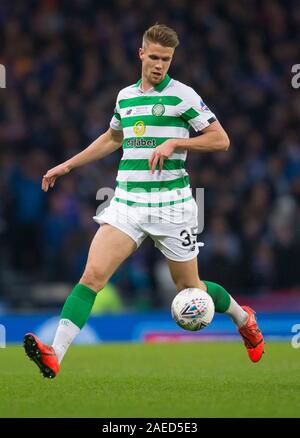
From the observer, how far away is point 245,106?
52.7ft

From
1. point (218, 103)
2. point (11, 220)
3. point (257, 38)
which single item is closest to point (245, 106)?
point (218, 103)

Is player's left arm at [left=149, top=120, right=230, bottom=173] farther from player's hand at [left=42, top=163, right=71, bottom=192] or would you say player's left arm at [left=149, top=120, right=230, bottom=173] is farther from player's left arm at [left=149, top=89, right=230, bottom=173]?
player's hand at [left=42, top=163, right=71, bottom=192]

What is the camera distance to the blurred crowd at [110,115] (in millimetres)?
13945

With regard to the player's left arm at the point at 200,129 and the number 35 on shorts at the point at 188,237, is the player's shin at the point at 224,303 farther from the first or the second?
the player's left arm at the point at 200,129

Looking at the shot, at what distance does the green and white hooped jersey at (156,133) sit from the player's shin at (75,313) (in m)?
0.69

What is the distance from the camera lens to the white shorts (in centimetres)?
698

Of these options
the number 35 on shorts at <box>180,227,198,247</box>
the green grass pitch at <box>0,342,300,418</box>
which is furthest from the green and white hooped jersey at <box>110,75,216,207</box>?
the green grass pitch at <box>0,342,300,418</box>

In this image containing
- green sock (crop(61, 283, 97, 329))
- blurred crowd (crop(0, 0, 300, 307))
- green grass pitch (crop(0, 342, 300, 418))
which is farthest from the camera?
blurred crowd (crop(0, 0, 300, 307))

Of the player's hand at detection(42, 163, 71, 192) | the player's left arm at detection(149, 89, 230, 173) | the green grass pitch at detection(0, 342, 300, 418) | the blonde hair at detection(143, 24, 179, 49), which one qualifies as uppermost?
the blonde hair at detection(143, 24, 179, 49)

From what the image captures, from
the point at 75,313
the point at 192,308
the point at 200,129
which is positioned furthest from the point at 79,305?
the point at 200,129

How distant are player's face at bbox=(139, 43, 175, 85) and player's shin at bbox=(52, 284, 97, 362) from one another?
57.1 inches

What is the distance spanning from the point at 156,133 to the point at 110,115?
8.56 m
